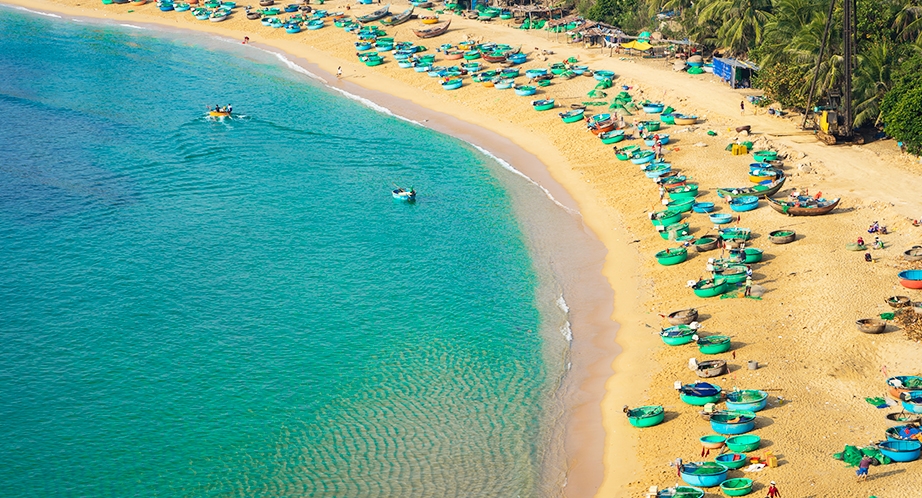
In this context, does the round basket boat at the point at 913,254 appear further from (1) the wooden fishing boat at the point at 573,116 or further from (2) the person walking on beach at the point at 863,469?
(1) the wooden fishing boat at the point at 573,116

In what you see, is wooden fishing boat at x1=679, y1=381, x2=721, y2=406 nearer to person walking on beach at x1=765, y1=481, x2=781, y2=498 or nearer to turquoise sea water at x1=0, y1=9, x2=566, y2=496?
turquoise sea water at x1=0, y1=9, x2=566, y2=496

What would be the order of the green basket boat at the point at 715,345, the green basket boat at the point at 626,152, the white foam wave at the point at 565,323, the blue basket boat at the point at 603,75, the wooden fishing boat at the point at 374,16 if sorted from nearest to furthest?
1. the green basket boat at the point at 715,345
2. the white foam wave at the point at 565,323
3. the green basket boat at the point at 626,152
4. the blue basket boat at the point at 603,75
5. the wooden fishing boat at the point at 374,16

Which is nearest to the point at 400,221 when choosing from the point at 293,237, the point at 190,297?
the point at 293,237

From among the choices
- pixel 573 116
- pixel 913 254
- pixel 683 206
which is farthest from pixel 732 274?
pixel 573 116

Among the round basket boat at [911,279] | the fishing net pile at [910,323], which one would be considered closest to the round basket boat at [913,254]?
the round basket boat at [911,279]

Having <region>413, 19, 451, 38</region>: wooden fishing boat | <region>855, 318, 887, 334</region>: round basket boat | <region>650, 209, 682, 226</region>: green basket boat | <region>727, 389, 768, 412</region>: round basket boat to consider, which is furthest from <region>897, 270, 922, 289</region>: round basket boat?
<region>413, 19, 451, 38</region>: wooden fishing boat

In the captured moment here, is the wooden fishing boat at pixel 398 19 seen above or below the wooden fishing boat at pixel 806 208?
above
